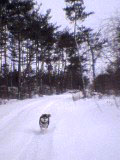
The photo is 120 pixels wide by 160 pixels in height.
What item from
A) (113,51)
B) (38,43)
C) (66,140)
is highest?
(38,43)

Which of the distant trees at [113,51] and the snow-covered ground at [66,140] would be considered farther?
the distant trees at [113,51]

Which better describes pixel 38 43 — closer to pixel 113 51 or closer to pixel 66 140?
pixel 113 51

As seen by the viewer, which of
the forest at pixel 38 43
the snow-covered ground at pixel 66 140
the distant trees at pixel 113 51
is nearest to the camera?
the snow-covered ground at pixel 66 140

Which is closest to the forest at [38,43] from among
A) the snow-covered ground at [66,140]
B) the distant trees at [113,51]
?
the distant trees at [113,51]

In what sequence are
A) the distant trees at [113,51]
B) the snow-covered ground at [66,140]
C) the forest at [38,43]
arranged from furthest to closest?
the forest at [38,43] < the distant trees at [113,51] < the snow-covered ground at [66,140]

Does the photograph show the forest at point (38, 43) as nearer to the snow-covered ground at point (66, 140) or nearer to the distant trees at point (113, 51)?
the distant trees at point (113, 51)

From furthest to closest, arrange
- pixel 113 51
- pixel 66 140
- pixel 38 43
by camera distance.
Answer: pixel 38 43, pixel 113 51, pixel 66 140

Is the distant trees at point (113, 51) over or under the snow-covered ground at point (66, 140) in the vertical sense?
over

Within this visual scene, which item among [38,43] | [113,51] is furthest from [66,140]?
[38,43]

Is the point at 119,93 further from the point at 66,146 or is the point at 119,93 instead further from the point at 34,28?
the point at 34,28

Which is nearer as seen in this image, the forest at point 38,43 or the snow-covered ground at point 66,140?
the snow-covered ground at point 66,140

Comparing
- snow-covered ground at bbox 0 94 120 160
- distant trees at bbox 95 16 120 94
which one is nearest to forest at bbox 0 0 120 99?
distant trees at bbox 95 16 120 94

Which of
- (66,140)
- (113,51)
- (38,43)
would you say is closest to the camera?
(66,140)

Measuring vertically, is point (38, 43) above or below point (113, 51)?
above
